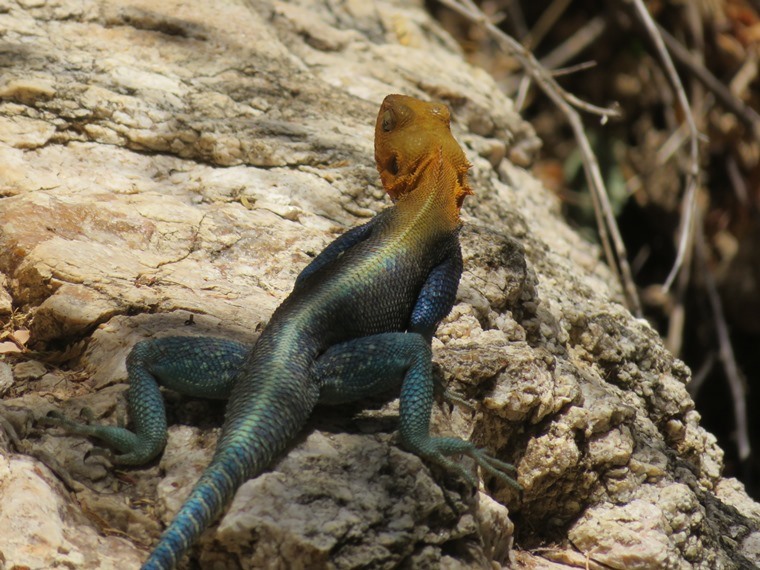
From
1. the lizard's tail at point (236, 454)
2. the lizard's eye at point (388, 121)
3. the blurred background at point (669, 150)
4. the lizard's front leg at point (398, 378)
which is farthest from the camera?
the blurred background at point (669, 150)

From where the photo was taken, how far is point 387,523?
2.09 m

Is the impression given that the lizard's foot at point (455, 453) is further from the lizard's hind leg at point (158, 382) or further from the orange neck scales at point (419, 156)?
the orange neck scales at point (419, 156)

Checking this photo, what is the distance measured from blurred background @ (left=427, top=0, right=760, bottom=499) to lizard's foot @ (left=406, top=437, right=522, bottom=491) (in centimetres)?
383

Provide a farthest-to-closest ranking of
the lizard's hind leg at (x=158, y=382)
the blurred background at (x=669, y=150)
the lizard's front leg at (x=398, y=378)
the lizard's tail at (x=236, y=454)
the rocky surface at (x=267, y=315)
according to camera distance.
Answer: the blurred background at (x=669, y=150)
the lizard's front leg at (x=398, y=378)
the lizard's hind leg at (x=158, y=382)
the rocky surface at (x=267, y=315)
the lizard's tail at (x=236, y=454)

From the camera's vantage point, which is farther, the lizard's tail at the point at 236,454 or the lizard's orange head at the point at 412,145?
the lizard's orange head at the point at 412,145

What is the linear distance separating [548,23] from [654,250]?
75.6 inches

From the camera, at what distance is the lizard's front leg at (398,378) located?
236 cm

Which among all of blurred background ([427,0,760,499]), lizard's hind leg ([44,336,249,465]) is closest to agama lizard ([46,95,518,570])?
lizard's hind leg ([44,336,249,465])

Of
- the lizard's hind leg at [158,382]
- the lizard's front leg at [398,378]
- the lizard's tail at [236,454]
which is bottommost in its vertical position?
the lizard's hind leg at [158,382]

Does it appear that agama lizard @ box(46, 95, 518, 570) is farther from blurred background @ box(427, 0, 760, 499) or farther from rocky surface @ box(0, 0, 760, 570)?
blurred background @ box(427, 0, 760, 499)

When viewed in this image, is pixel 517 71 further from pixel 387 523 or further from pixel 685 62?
pixel 387 523

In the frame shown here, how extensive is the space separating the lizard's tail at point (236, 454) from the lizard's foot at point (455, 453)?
32 centimetres

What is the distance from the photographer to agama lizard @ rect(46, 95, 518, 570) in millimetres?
2164

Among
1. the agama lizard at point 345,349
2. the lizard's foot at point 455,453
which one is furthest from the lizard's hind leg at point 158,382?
the lizard's foot at point 455,453
